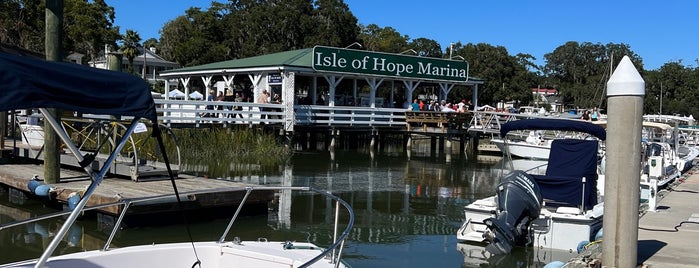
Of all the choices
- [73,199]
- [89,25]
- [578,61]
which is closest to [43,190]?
[73,199]

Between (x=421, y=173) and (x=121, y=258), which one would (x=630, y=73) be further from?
(x=421, y=173)

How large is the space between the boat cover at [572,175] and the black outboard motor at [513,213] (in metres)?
0.89

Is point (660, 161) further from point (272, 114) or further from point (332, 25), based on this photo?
point (332, 25)

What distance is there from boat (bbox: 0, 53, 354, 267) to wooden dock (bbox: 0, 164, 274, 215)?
12.9 ft

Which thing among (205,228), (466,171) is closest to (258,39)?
(466,171)

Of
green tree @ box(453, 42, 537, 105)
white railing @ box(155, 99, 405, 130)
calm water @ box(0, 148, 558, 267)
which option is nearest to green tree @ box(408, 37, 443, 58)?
green tree @ box(453, 42, 537, 105)

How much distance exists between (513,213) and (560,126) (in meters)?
2.69

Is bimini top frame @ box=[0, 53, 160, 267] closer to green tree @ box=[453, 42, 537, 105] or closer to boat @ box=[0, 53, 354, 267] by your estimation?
boat @ box=[0, 53, 354, 267]

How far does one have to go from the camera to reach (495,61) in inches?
2744

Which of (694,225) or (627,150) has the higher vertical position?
(627,150)

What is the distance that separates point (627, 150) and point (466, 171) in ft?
56.5

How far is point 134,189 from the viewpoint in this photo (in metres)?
11.7

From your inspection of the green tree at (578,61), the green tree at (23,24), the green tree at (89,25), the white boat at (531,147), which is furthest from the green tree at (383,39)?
the white boat at (531,147)

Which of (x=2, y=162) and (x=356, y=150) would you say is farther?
(x=356, y=150)
